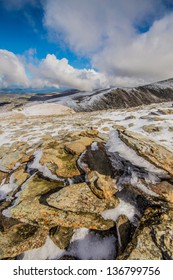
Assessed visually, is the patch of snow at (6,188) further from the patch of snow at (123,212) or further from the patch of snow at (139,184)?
the patch of snow at (139,184)

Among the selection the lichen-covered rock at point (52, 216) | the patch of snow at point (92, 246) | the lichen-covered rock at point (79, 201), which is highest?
the lichen-covered rock at point (79, 201)

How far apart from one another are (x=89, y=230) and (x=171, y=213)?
2.79 meters

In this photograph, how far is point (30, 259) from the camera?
16.7 feet

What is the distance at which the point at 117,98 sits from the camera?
110312 mm

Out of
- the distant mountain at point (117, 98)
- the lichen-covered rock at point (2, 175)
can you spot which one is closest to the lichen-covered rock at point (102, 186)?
the lichen-covered rock at point (2, 175)

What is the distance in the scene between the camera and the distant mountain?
9162cm

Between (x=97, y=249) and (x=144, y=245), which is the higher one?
(x=144, y=245)

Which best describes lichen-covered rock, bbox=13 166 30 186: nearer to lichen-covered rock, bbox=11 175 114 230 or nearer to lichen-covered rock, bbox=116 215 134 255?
lichen-covered rock, bbox=11 175 114 230

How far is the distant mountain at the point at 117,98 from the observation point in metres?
91.6

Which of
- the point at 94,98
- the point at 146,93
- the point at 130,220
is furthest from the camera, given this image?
the point at 146,93

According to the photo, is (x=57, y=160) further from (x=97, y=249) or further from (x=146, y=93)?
(x=146, y=93)

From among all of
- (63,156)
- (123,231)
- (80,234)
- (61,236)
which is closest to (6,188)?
(63,156)

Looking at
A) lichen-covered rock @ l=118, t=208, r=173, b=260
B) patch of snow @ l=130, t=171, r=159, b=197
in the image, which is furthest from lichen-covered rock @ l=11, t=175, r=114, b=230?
patch of snow @ l=130, t=171, r=159, b=197
